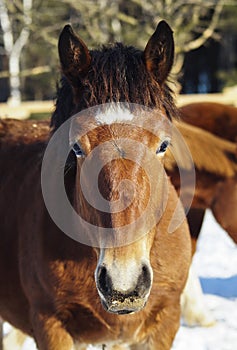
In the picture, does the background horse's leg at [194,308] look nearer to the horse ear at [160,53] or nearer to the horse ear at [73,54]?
the horse ear at [160,53]

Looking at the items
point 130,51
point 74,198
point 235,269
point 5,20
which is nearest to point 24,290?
point 74,198

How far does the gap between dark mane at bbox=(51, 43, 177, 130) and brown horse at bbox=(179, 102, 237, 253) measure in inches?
109

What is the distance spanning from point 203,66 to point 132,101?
2598 centimetres

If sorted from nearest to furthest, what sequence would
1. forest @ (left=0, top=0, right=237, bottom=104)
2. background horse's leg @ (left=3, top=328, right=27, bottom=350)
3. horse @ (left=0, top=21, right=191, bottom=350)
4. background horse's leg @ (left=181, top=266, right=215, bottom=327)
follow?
horse @ (left=0, top=21, right=191, bottom=350) → background horse's leg @ (left=3, top=328, right=27, bottom=350) → background horse's leg @ (left=181, top=266, right=215, bottom=327) → forest @ (left=0, top=0, right=237, bottom=104)

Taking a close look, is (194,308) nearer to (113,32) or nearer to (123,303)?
(123,303)

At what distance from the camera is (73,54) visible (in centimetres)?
260

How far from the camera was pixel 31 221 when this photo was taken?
3035 mm

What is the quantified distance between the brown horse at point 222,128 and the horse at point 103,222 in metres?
2.26

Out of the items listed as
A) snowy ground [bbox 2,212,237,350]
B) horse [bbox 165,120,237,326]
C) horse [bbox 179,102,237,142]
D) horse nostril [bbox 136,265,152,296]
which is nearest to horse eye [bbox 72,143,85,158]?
horse nostril [bbox 136,265,152,296]

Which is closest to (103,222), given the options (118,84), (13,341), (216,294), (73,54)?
(118,84)

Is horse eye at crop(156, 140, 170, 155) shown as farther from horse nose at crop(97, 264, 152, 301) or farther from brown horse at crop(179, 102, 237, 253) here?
brown horse at crop(179, 102, 237, 253)

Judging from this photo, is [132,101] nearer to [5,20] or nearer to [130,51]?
[130,51]

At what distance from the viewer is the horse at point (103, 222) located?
2.25m

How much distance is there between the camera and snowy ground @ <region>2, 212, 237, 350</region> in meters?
4.43
